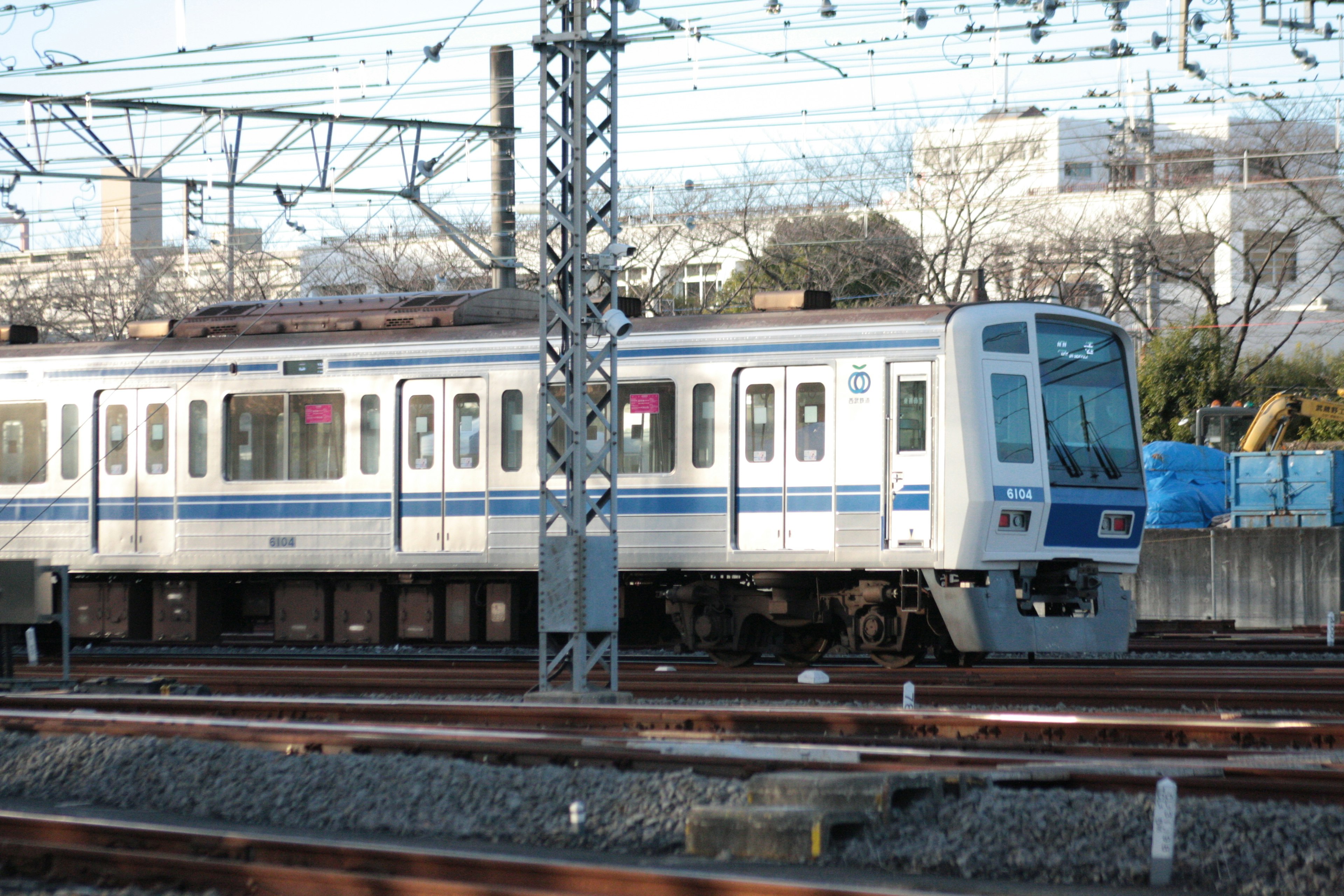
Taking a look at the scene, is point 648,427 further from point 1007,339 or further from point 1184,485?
point 1184,485

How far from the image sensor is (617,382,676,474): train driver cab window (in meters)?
14.5

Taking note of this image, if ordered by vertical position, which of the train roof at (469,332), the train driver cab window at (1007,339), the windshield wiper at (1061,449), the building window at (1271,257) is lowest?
the windshield wiper at (1061,449)

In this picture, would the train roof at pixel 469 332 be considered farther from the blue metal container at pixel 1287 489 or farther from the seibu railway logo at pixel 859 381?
the blue metal container at pixel 1287 489

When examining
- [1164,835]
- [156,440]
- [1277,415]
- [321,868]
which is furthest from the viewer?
[1277,415]

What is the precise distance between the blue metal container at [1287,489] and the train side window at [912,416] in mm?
12777

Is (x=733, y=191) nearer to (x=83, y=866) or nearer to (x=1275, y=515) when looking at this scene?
(x=1275, y=515)

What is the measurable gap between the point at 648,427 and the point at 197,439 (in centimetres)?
535

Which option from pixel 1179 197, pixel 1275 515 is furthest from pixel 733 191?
pixel 1275 515

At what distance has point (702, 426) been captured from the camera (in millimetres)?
14367

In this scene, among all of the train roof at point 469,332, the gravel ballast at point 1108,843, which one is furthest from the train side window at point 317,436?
the gravel ballast at point 1108,843

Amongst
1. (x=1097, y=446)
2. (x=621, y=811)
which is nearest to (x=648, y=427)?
(x=1097, y=446)

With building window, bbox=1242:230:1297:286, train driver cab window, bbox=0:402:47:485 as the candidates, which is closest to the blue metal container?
building window, bbox=1242:230:1297:286

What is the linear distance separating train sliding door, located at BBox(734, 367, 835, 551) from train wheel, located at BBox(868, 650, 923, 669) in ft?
4.28

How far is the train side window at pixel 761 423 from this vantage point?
46.2 ft
